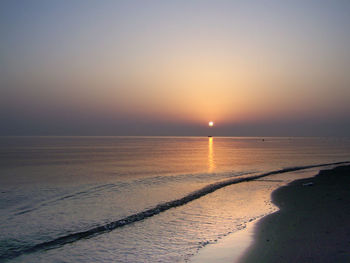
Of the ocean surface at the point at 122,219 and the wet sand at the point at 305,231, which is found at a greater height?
the wet sand at the point at 305,231

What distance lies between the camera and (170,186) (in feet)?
90.0

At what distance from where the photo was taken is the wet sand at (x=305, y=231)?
9501 millimetres

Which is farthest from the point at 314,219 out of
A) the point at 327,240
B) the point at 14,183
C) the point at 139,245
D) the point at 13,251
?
the point at 14,183

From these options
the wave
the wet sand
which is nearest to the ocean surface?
the wave

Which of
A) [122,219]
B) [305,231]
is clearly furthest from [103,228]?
[305,231]

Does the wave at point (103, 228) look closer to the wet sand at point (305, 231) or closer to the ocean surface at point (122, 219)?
the ocean surface at point (122, 219)

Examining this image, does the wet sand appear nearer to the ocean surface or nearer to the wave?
the ocean surface

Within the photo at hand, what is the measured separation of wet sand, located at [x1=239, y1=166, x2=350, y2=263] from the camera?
31.2 ft

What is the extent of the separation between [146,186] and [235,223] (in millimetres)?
14550

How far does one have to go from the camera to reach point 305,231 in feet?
39.7

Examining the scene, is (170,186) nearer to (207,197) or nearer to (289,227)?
(207,197)

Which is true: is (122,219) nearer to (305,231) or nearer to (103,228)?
(103,228)

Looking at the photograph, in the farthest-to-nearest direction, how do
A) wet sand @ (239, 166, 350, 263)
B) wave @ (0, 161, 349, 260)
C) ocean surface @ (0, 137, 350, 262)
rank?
wave @ (0, 161, 349, 260) → ocean surface @ (0, 137, 350, 262) → wet sand @ (239, 166, 350, 263)

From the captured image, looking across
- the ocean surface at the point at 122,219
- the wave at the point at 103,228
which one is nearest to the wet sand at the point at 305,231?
the ocean surface at the point at 122,219
